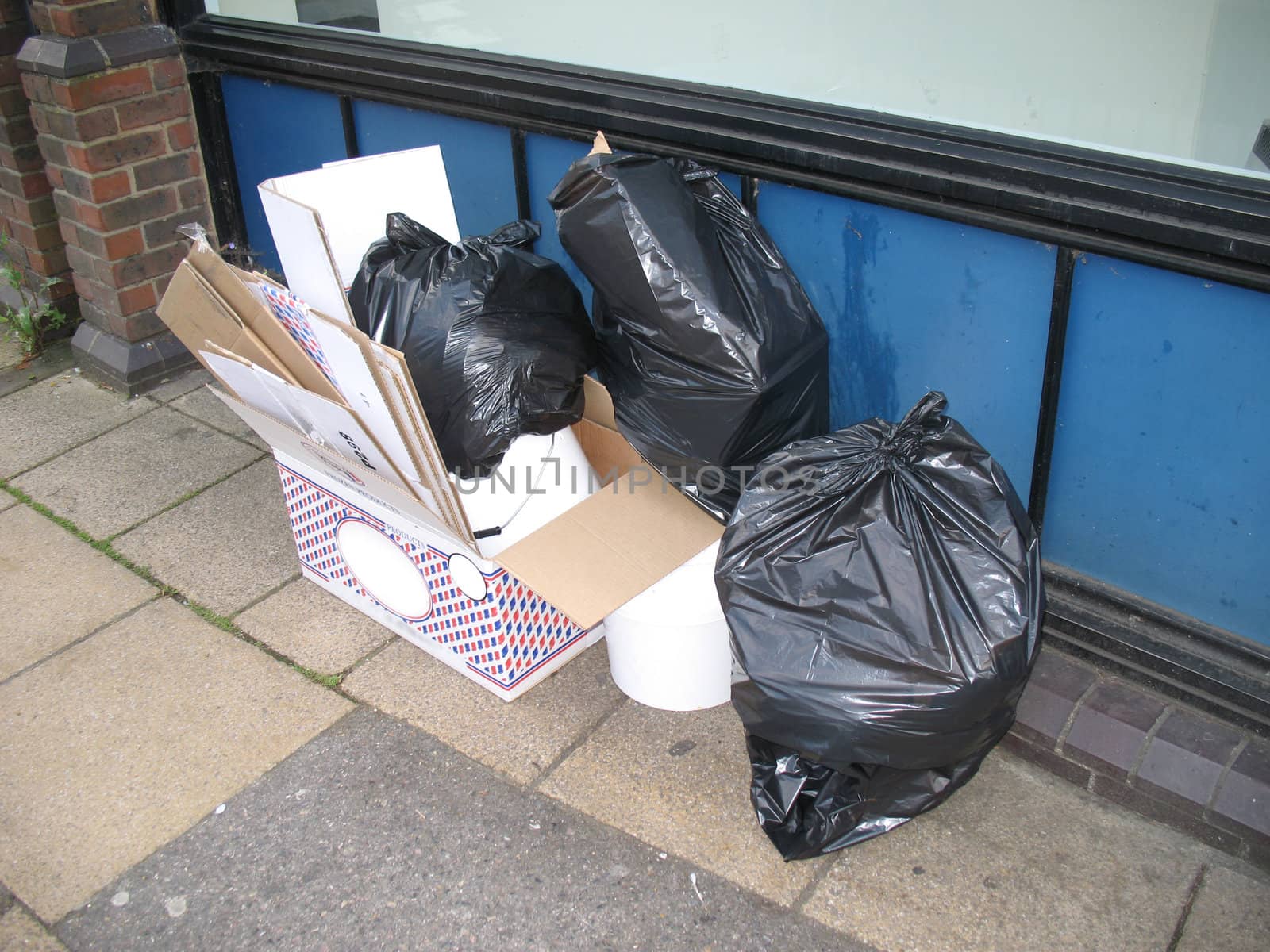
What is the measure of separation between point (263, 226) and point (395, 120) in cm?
97

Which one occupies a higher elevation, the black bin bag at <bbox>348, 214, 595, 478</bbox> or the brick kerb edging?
the black bin bag at <bbox>348, 214, 595, 478</bbox>

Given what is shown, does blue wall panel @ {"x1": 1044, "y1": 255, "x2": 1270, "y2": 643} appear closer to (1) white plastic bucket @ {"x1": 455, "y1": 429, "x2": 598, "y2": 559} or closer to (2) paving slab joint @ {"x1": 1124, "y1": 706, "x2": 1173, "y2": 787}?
(2) paving slab joint @ {"x1": 1124, "y1": 706, "x2": 1173, "y2": 787}

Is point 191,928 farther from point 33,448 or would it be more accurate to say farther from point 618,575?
point 33,448

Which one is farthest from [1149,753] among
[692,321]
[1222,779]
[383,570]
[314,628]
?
[314,628]

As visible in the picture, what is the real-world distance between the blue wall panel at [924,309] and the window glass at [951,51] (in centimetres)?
30

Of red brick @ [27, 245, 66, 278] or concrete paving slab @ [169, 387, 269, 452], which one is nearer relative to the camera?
concrete paving slab @ [169, 387, 269, 452]

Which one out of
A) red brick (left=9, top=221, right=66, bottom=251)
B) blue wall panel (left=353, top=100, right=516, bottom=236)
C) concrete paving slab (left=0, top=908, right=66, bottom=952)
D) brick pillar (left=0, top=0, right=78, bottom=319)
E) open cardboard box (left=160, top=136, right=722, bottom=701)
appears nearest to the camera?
concrete paving slab (left=0, top=908, right=66, bottom=952)

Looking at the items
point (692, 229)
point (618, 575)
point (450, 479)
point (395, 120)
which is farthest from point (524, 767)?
point (395, 120)

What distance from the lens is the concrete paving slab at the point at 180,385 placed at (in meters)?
4.03

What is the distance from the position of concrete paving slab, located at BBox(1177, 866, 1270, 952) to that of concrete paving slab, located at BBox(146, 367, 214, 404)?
3.51m

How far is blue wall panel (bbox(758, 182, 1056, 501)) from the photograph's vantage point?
7.79ft

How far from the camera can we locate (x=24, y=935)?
2.17 m

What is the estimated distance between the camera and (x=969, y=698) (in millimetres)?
2025

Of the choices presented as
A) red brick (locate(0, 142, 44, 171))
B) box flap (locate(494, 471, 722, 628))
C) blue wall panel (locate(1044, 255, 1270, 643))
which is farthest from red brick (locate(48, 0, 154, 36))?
blue wall panel (locate(1044, 255, 1270, 643))
